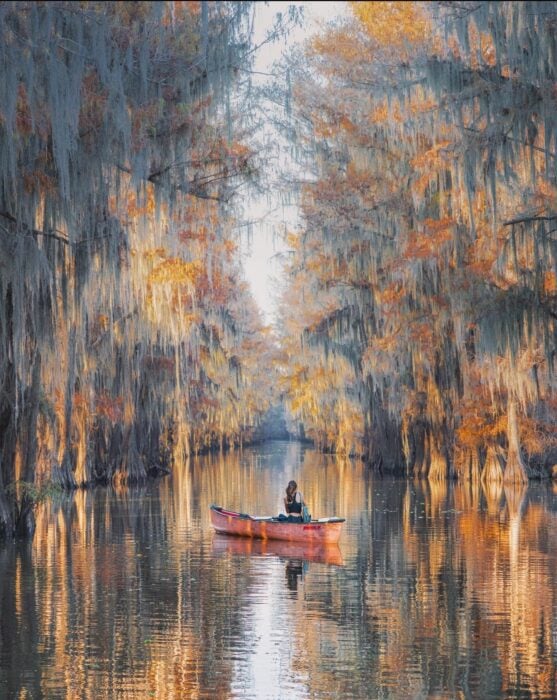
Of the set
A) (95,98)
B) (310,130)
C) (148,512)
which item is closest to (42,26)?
(95,98)

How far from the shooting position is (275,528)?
736 inches

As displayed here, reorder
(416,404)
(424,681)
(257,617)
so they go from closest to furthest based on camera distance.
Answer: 1. (424,681)
2. (257,617)
3. (416,404)

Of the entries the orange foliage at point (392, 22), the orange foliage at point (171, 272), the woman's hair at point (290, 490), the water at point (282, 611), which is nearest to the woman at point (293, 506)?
the woman's hair at point (290, 490)

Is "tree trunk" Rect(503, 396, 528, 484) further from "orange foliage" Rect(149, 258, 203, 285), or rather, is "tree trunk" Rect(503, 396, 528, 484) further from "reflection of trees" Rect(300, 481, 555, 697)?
"orange foliage" Rect(149, 258, 203, 285)

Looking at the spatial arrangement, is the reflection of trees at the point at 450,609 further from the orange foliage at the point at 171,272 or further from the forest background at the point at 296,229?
the orange foliage at the point at 171,272

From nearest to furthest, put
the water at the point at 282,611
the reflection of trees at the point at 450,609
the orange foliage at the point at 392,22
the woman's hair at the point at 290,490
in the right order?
the water at the point at 282,611 < the reflection of trees at the point at 450,609 < the woman's hair at the point at 290,490 < the orange foliage at the point at 392,22

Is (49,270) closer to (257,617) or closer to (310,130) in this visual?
(257,617)

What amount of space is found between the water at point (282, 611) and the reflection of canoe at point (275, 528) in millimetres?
274

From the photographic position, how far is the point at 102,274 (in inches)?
666

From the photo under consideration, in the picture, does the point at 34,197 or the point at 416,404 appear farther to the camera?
the point at 416,404

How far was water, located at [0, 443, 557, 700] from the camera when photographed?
847 centimetres

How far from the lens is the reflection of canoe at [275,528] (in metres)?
17.5

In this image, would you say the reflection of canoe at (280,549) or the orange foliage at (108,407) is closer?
the reflection of canoe at (280,549)

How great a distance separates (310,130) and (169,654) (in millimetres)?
23282
